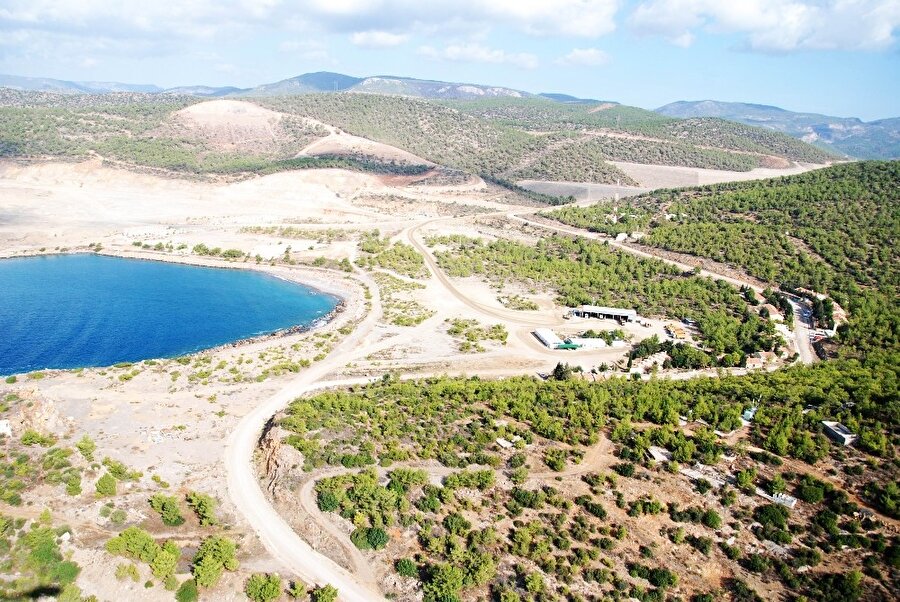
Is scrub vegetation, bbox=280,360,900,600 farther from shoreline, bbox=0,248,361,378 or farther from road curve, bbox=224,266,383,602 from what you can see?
shoreline, bbox=0,248,361,378

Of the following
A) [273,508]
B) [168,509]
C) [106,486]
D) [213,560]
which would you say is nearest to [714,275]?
[273,508]

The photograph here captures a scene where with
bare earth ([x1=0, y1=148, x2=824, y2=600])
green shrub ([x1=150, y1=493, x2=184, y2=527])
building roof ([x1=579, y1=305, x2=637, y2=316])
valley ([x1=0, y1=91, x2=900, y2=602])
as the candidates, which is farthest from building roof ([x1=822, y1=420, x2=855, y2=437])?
green shrub ([x1=150, y1=493, x2=184, y2=527])

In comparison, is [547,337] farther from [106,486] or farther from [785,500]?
[106,486]

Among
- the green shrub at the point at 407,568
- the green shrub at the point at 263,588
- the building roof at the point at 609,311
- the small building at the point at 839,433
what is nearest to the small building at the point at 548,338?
the building roof at the point at 609,311

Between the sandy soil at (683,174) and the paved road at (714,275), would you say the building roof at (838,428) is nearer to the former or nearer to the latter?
the paved road at (714,275)

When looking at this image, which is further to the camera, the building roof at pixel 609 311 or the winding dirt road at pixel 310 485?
the building roof at pixel 609 311

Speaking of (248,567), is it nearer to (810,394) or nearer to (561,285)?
(810,394)
